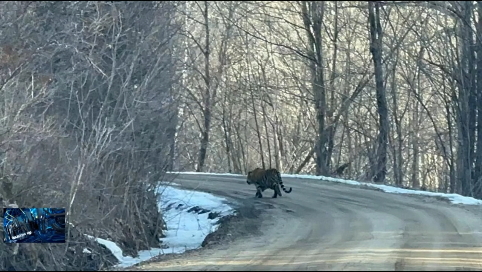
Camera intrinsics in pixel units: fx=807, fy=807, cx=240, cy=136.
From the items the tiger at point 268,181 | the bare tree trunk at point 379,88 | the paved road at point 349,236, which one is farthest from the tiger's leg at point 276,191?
the bare tree trunk at point 379,88

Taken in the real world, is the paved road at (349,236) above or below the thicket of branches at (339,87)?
below

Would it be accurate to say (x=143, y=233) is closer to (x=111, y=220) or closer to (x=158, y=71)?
(x=111, y=220)

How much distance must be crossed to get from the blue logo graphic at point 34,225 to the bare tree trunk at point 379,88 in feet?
81.4

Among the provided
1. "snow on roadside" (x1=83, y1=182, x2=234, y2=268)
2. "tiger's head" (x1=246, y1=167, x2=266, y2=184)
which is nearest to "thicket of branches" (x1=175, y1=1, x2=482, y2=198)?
"tiger's head" (x1=246, y1=167, x2=266, y2=184)

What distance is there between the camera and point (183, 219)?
23234 millimetres

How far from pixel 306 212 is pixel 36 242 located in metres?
9.08

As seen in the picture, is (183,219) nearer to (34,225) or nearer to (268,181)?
(268,181)

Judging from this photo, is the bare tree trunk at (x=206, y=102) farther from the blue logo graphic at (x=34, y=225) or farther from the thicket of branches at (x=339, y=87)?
the blue logo graphic at (x=34, y=225)

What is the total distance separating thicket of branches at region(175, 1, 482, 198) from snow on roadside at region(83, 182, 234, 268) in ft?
35.8

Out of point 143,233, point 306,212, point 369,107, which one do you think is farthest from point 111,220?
point 369,107

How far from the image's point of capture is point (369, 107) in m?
44.6

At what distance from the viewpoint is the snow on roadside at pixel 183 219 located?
57.1 ft

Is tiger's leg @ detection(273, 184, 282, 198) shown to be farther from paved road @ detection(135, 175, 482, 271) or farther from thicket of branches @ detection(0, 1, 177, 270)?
thicket of branches @ detection(0, 1, 177, 270)

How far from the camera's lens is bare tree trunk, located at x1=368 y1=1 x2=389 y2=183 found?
126 feet
